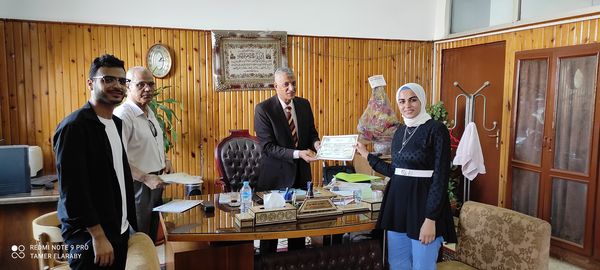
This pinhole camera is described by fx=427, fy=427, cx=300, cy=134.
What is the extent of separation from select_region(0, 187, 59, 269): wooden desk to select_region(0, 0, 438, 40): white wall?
2068 millimetres

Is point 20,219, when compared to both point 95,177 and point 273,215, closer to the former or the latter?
point 95,177

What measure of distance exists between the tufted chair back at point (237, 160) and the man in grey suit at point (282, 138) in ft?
2.64

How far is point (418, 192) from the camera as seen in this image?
2377 millimetres

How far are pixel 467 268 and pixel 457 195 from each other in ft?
10.5

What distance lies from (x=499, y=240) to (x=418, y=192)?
552mm

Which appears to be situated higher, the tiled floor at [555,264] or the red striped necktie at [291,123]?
the red striped necktie at [291,123]

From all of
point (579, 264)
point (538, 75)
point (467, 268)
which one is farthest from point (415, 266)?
point (538, 75)

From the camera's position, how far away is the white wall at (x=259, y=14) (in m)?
4.48

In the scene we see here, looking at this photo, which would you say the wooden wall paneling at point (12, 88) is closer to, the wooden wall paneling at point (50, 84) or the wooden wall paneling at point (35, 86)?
the wooden wall paneling at point (35, 86)

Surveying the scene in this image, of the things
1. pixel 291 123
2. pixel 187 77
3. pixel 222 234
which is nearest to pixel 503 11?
pixel 291 123

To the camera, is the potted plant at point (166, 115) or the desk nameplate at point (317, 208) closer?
the desk nameplate at point (317, 208)

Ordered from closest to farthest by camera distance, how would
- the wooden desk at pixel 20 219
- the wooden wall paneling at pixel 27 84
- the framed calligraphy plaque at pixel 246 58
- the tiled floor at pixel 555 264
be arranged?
the wooden desk at pixel 20 219 < the tiled floor at pixel 555 264 < the wooden wall paneling at pixel 27 84 < the framed calligraphy plaque at pixel 246 58

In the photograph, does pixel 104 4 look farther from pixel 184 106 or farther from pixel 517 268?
pixel 517 268

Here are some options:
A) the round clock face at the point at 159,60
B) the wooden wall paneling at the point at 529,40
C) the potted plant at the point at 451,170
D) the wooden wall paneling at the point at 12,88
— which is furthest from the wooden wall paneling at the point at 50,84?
the wooden wall paneling at the point at 529,40
